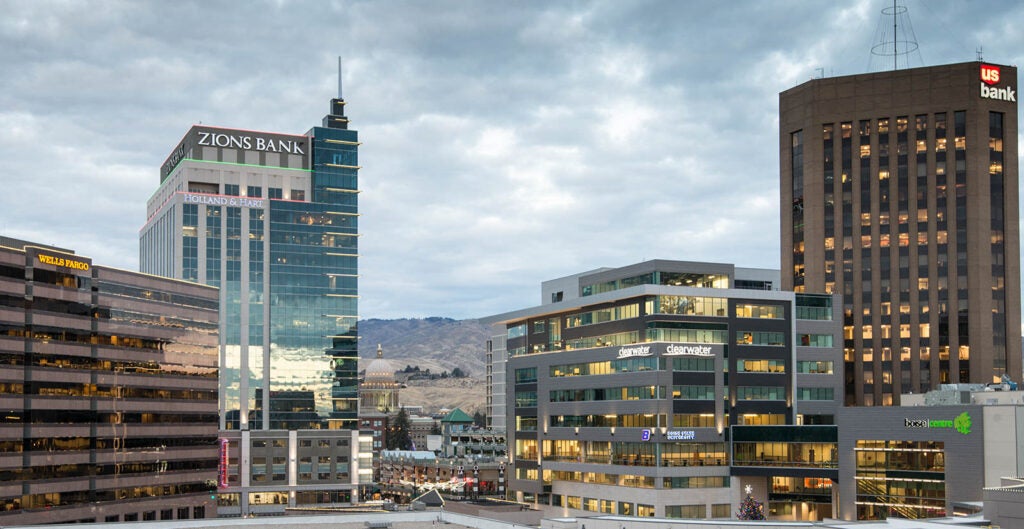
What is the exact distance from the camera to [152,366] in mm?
196500

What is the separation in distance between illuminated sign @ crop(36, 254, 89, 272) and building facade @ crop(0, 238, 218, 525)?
16 cm

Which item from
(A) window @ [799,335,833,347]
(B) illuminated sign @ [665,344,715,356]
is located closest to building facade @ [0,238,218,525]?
(B) illuminated sign @ [665,344,715,356]

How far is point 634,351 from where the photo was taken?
575 feet

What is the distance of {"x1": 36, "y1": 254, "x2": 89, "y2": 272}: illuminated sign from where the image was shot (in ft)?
561

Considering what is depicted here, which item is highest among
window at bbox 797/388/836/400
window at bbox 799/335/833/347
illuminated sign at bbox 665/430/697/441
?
window at bbox 799/335/833/347

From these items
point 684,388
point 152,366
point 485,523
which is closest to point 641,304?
point 684,388

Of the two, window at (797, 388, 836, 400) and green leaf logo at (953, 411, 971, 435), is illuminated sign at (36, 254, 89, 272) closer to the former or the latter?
window at (797, 388, 836, 400)

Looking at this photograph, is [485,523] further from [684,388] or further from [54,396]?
[54,396]

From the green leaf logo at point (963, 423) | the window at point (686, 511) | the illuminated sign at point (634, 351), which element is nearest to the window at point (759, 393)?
the illuminated sign at point (634, 351)

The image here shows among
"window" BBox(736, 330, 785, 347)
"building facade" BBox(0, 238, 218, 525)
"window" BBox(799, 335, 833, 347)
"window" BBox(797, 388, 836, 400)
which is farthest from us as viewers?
"window" BBox(799, 335, 833, 347)

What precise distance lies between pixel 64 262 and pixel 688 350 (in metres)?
98.6

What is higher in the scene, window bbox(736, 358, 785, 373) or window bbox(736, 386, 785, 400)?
window bbox(736, 358, 785, 373)

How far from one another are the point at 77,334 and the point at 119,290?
13.1 m

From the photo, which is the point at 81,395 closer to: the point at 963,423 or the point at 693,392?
the point at 693,392
